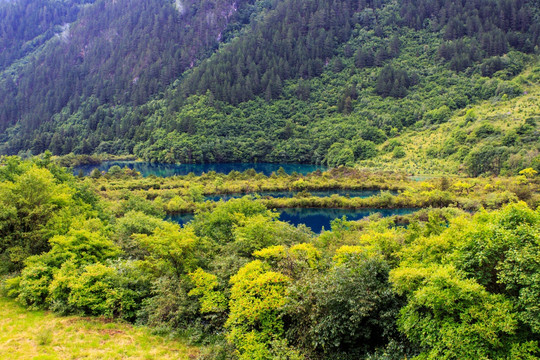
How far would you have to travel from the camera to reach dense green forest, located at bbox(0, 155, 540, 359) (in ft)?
37.8

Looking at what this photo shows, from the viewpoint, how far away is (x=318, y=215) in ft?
203

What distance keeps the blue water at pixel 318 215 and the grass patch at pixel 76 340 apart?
130 ft

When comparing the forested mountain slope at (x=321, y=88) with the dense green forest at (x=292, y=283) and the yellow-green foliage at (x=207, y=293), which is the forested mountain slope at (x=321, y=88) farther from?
the yellow-green foliage at (x=207, y=293)

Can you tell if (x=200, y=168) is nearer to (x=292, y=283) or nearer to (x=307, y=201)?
(x=307, y=201)

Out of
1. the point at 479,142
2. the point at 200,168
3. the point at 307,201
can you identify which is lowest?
the point at 200,168

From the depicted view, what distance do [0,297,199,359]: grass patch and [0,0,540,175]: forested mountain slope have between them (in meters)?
105

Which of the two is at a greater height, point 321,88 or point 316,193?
point 321,88

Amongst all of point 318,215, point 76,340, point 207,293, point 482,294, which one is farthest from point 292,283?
point 318,215

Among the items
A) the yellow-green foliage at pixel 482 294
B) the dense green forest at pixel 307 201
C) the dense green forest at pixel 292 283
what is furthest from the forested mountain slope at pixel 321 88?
the yellow-green foliage at pixel 482 294

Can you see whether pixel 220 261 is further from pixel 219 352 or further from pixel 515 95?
pixel 515 95

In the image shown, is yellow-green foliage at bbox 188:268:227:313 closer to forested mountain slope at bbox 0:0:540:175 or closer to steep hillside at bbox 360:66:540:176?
steep hillside at bbox 360:66:540:176

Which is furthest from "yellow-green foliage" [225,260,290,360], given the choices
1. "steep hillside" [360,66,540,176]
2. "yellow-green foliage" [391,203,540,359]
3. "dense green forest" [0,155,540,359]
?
A: "steep hillside" [360,66,540,176]

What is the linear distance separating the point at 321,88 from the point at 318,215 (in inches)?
4674

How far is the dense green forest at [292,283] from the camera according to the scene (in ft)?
37.8
